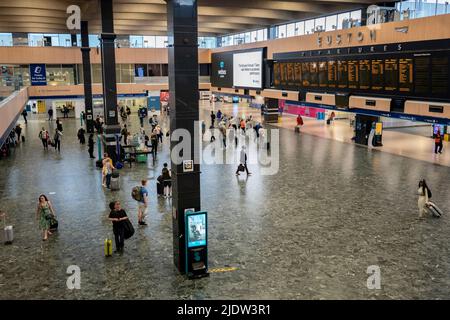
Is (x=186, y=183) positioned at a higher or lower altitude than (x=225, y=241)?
higher

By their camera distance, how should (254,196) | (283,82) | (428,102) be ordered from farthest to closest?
(283,82)
(428,102)
(254,196)

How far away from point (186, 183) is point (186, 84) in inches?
94.0

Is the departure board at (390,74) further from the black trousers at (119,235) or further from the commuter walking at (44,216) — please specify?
the commuter walking at (44,216)

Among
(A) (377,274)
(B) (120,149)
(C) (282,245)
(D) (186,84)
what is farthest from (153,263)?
(B) (120,149)

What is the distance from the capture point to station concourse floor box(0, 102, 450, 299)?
9.61 m

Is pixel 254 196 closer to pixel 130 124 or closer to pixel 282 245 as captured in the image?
pixel 282 245

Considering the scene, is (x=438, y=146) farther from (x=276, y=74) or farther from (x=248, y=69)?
(x=248, y=69)

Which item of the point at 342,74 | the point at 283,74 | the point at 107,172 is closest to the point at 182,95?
the point at 107,172

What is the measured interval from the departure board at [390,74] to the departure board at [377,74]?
274 millimetres

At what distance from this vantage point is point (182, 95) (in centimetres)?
1011

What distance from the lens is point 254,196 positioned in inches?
671

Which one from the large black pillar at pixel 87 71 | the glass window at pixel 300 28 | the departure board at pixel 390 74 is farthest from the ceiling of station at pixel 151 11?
the departure board at pixel 390 74

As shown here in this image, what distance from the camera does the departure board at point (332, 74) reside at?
25.5 meters

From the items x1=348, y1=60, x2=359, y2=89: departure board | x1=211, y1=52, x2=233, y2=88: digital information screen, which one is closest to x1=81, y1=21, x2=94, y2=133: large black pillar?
x1=211, y1=52, x2=233, y2=88: digital information screen
